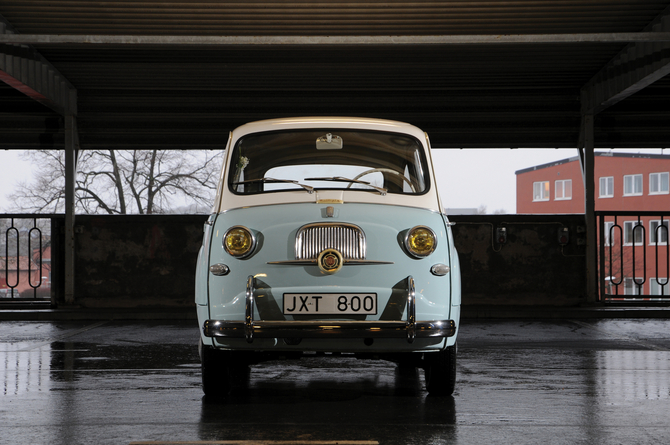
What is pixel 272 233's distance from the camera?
418 cm

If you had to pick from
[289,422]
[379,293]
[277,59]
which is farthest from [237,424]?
[277,59]

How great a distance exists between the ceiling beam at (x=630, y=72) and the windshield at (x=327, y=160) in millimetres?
5312

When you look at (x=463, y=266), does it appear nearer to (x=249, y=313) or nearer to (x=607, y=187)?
(x=249, y=313)

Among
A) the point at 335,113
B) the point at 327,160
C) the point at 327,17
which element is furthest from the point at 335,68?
the point at 327,160

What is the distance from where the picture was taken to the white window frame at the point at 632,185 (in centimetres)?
3344

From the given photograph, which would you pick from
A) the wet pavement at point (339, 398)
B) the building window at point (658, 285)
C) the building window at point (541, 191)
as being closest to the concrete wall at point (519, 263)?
the building window at point (658, 285)

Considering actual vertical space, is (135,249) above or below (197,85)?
below

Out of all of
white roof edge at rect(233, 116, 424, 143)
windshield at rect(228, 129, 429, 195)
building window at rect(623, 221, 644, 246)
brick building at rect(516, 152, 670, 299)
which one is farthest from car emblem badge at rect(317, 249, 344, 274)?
brick building at rect(516, 152, 670, 299)

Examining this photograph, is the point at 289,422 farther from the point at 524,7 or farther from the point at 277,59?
the point at 277,59

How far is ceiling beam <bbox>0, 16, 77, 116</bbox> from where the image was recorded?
30.0ft

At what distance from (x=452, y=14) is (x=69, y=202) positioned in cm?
709

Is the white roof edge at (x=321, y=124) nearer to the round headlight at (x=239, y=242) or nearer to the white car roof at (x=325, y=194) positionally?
the white car roof at (x=325, y=194)

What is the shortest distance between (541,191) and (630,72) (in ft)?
113

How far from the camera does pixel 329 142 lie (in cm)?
491
